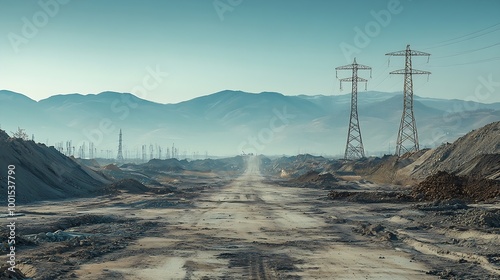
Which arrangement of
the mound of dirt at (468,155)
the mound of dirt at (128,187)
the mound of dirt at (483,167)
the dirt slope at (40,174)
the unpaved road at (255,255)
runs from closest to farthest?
the unpaved road at (255,255) → the dirt slope at (40,174) → the mound of dirt at (483,167) → the mound of dirt at (468,155) → the mound of dirt at (128,187)

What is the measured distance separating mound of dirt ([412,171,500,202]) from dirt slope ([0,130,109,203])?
30888 millimetres

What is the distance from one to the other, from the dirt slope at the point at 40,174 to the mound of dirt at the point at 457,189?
30.9 meters

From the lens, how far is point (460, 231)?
2302 cm

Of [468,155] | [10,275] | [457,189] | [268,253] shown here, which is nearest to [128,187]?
[457,189]

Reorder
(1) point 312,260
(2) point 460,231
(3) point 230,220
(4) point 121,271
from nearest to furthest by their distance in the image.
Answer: (4) point 121,271
(1) point 312,260
(2) point 460,231
(3) point 230,220

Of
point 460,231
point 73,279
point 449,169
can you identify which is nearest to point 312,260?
point 73,279

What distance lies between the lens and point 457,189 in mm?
40906

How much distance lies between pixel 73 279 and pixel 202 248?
658 centimetres

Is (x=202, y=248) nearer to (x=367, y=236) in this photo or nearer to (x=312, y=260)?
(x=312, y=260)

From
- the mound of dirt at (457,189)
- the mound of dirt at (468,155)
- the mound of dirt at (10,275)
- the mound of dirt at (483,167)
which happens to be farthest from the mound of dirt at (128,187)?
the mound of dirt at (10,275)

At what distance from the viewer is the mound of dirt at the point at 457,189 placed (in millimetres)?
38375

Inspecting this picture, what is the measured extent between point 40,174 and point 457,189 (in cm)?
3613

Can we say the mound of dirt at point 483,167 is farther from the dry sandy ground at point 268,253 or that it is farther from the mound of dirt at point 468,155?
the dry sandy ground at point 268,253

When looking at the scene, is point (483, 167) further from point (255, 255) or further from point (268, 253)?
point (255, 255)
